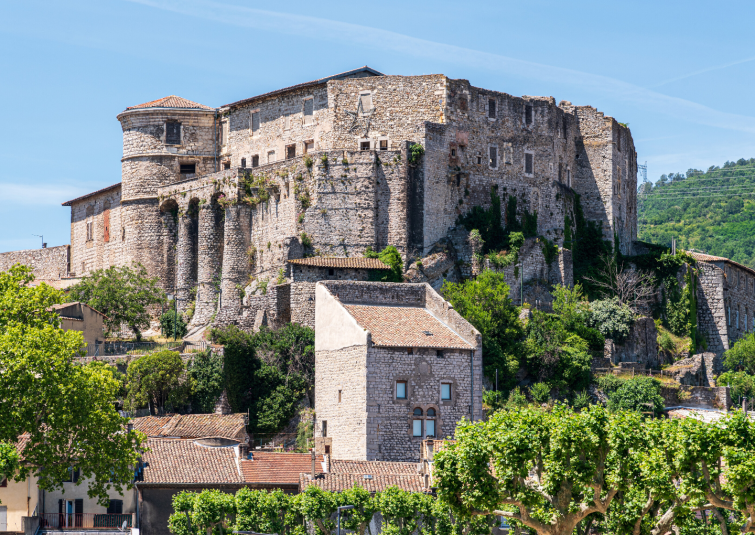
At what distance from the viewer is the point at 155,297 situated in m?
86.2

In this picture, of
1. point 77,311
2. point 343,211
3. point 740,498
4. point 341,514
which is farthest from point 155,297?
point 740,498

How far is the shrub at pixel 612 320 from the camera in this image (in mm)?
81812

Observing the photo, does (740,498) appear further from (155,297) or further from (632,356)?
(155,297)

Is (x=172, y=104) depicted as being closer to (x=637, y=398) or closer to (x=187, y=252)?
(x=187, y=252)

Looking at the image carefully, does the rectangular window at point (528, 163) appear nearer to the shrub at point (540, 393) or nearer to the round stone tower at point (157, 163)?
the shrub at point (540, 393)


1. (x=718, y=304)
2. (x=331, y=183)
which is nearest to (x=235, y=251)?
(x=331, y=183)

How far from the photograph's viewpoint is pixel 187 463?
58.3 metres

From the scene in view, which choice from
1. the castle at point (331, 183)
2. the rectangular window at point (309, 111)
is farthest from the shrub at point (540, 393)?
the rectangular window at point (309, 111)

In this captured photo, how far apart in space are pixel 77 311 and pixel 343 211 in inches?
681

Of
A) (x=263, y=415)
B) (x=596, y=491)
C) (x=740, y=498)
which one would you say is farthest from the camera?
(x=263, y=415)

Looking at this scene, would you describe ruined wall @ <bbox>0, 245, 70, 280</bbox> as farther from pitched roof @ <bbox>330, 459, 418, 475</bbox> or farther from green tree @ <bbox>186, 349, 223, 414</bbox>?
pitched roof @ <bbox>330, 459, 418, 475</bbox>

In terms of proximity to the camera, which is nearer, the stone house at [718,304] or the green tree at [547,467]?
the green tree at [547,467]

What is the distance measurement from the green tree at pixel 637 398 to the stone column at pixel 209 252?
27352 mm

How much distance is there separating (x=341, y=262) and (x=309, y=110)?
1552 centimetres
